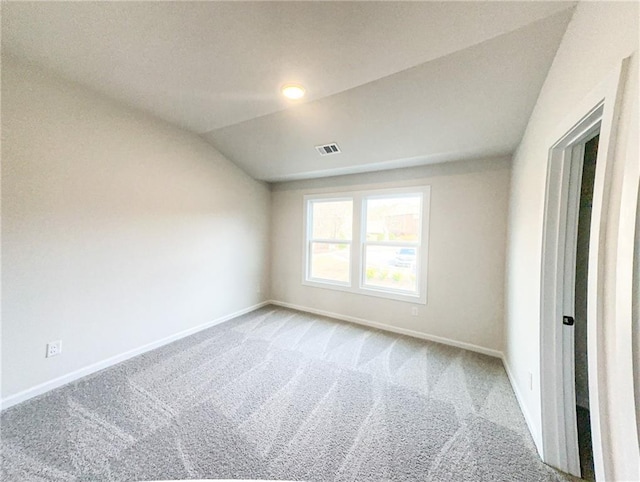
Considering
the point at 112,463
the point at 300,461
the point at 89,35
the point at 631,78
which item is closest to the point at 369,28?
the point at 631,78

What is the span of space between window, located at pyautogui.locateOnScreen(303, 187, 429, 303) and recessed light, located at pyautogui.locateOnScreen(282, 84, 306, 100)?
1.80 m

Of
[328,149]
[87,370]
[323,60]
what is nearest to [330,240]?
[328,149]

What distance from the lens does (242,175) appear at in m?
3.79

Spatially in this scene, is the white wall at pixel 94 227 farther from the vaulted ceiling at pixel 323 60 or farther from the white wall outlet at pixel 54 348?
the vaulted ceiling at pixel 323 60

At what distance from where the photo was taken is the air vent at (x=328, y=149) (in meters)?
2.90

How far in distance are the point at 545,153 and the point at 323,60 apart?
1.60 meters

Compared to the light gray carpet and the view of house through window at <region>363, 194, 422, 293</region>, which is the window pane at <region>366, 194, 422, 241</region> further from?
the light gray carpet

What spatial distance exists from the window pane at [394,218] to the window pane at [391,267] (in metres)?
0.18

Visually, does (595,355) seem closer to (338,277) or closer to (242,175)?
(338,277)

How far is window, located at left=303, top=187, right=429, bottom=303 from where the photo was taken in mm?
3279

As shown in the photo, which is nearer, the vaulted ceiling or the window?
the vaulted ceiling

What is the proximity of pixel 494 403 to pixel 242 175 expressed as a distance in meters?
4.01

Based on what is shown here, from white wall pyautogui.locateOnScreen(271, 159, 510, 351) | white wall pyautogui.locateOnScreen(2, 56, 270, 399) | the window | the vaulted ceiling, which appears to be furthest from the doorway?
white wall pyautogui.locateOnScreen(2, 56, 270, 399)

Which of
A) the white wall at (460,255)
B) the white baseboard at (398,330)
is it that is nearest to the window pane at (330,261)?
the white wall at (460,255)
